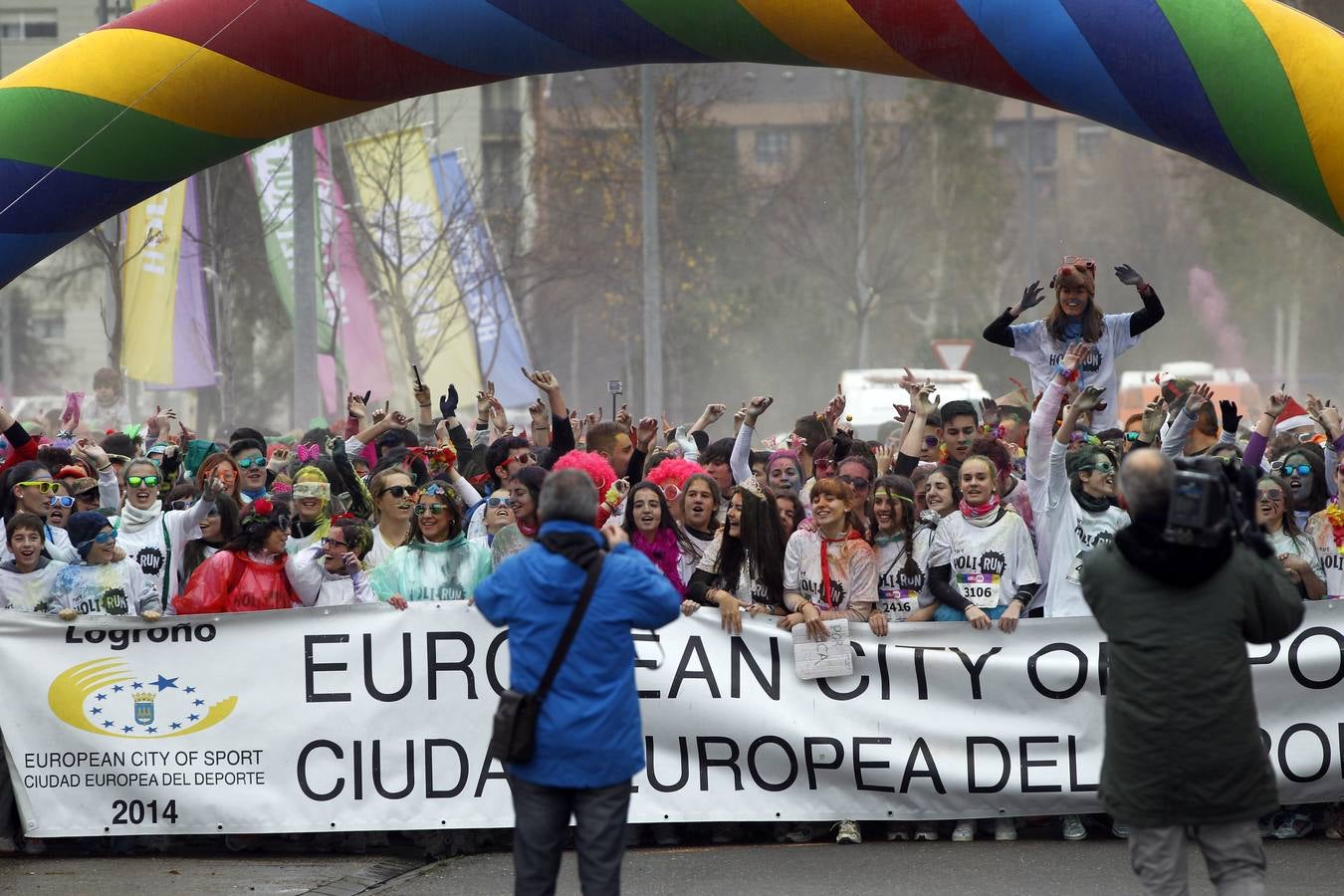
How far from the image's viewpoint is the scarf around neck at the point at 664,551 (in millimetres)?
8102

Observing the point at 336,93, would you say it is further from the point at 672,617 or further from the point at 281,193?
the point at 281,193

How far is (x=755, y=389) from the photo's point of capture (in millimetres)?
60125

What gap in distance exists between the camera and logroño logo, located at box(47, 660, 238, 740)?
8.00 meters

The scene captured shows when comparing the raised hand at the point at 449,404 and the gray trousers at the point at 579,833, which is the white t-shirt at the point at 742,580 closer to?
the gray trousers at the point at 579,833

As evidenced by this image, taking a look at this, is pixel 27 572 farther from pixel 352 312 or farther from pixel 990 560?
pixel 352 312

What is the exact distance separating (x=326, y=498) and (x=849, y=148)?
4524 centimetres

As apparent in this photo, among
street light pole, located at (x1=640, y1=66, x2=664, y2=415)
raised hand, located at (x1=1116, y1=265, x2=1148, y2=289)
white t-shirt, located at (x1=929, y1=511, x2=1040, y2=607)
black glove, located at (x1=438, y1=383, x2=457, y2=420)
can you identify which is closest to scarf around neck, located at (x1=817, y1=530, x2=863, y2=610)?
white t-shirt, located at (x1=929, y1=511, x2=1040, y2=607)

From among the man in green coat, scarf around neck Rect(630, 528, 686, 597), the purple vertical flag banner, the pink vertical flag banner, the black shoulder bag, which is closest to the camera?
the man in green coat

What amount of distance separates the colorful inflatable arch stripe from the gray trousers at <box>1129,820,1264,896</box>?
9.59ft

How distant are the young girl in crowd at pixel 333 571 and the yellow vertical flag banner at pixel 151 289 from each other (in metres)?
15.3

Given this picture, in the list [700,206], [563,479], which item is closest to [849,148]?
[700,206]

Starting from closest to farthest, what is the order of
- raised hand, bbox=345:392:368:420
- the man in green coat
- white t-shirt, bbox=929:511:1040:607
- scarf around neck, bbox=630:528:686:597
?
the man in green coat
white t-shirt, bbox=929:511:1040:607
scarf around neck, bbox=630:528:686:597
raised hand, bbox=345:392:368:420

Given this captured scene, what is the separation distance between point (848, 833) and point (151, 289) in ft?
55.0

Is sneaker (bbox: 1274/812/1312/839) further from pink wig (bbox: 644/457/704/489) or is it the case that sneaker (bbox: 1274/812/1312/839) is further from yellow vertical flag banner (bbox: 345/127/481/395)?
yellow vertical flag banner (bbox: 345/127/481/395)
